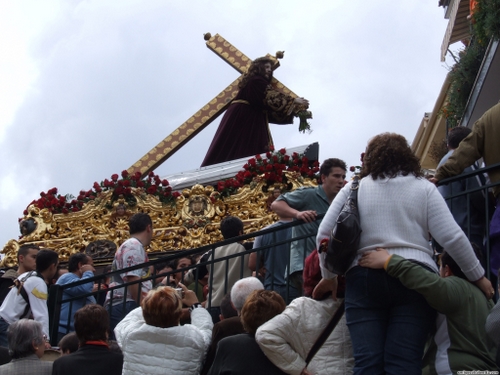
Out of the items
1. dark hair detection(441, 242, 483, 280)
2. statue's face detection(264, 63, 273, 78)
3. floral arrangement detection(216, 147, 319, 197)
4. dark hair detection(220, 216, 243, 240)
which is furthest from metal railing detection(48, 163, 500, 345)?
statue's face detection(264, 63, 273, 78)

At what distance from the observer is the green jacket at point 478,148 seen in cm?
725

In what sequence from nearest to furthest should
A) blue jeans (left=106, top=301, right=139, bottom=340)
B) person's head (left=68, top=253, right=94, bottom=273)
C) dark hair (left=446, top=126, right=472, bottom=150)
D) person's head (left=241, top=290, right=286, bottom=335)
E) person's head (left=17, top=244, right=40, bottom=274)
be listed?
person's head (left=241, top=290, right=286, bottom=335) < dark hair (left=446, top=126, right=472, bottom=150) < blue jeans (left=106, top=301, right=139, bottom=340) < person's head (left=17, top=244, right=40, bottom=274) < person's head (left=68, top=253, right=94, bottom=273)

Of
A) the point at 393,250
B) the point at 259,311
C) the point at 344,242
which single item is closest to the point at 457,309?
the point at 393,250

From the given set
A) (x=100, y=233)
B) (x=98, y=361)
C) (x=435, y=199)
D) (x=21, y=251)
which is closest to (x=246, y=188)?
(x=100, y=233)

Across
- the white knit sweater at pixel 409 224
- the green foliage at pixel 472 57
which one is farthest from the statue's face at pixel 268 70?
the white knit sweater at pixel 409 224

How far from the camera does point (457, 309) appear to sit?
5.65 m

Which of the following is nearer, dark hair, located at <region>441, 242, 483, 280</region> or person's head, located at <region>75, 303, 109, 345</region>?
dark hair, located at <region>441, 242, 483, 280</region>

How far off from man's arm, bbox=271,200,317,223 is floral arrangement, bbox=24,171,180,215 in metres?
6.33

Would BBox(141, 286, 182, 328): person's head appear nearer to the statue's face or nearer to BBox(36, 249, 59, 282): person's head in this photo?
BBox(36, 249, 59, 282): person's head

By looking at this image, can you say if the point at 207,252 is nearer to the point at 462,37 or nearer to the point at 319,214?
the point at 319,214

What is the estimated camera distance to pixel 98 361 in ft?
22.3

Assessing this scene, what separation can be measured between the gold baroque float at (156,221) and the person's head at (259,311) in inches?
264

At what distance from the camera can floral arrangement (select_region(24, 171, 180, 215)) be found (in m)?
14.2

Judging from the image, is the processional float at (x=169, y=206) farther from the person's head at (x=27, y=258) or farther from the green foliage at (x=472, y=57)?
the person's head at (x=27, y=258)
